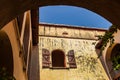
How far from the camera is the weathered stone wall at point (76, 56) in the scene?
446 inches

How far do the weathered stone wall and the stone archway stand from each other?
804 centimetres

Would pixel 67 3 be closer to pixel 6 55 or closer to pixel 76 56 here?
pixel 6 55

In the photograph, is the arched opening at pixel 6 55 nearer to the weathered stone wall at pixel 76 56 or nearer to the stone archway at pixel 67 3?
the stone archway at pixel 67 3

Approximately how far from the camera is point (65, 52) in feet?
41.1

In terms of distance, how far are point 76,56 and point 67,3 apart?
30.5 ft

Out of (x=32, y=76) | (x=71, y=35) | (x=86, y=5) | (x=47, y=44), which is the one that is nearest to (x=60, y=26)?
(x=71, y=35)

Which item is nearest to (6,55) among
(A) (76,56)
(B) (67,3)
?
(B) (67,3)

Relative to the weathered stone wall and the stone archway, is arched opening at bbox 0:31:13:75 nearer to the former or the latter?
the stone archway

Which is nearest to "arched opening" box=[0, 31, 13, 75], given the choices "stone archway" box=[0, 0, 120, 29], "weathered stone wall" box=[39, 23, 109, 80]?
"stone archway" box=[0, 0, 120, 29]

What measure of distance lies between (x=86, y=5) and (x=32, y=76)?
25.5 feet

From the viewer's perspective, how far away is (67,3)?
3.28 metres

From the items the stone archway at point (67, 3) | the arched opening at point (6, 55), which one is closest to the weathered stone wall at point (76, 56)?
the arched opening at point (6, 55)

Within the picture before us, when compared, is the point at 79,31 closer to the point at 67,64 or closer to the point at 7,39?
the point at 67,64

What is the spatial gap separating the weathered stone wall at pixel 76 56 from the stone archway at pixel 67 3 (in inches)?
317
